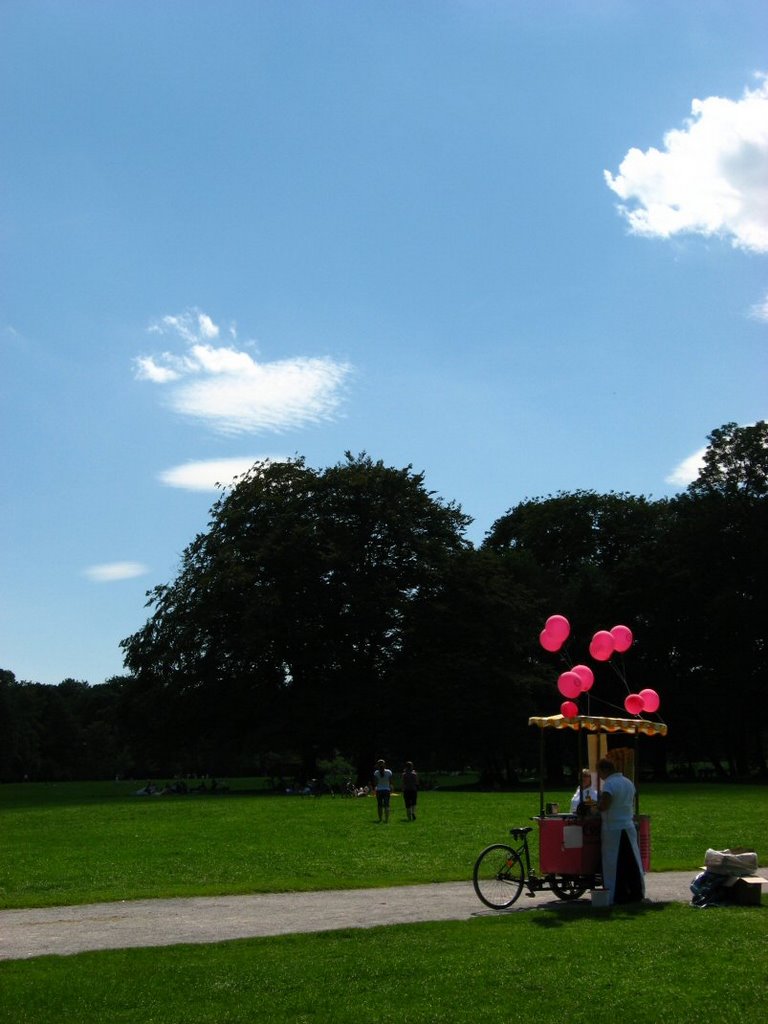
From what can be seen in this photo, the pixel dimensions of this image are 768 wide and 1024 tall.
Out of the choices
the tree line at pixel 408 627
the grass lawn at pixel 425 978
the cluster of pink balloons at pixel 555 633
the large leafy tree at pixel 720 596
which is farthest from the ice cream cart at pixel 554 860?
the large leafy tree at pixel 720 596

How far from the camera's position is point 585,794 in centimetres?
1664

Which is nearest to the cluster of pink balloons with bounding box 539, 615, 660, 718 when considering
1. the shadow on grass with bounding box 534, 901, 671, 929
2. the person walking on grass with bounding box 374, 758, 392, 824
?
the shadow on grass with bounding box 534, 901, 671, 929

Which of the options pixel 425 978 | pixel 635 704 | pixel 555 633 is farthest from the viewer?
pixel 635 704

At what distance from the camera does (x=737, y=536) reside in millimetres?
67562

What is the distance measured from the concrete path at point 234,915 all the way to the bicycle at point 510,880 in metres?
0.21

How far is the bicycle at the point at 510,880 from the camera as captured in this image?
15.4 metres

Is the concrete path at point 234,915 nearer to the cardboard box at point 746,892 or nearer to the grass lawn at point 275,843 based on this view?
the cardboard box at point 746,892

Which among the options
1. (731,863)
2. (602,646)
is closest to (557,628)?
(602,646)

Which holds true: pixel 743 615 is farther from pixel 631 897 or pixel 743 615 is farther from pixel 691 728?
Result: pixel 631 897

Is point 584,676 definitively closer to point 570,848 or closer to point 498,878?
point 570,848

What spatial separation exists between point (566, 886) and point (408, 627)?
151 ft

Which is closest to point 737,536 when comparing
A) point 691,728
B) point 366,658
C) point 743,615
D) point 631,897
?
point 743,615

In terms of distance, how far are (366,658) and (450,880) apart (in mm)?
43240

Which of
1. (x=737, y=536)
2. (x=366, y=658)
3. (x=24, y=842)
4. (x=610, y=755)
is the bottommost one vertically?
(x=24, y=842)
